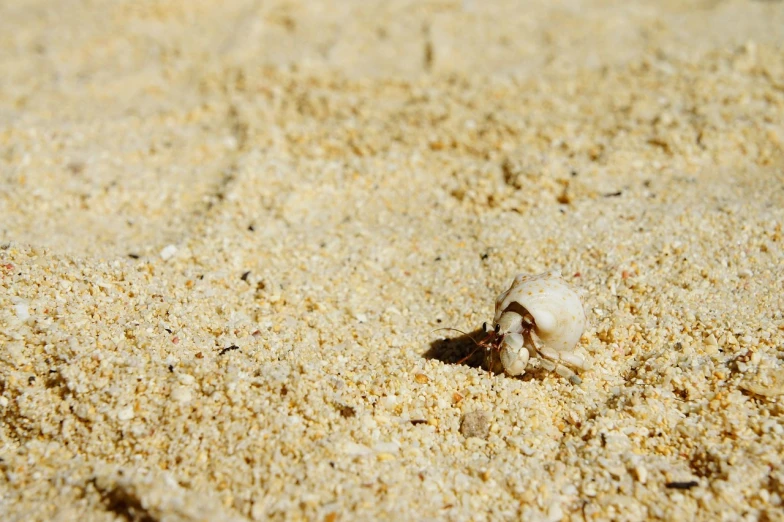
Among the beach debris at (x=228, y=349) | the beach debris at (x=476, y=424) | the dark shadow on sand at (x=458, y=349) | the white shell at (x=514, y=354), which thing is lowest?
the beach debris at (x=228, y=349)

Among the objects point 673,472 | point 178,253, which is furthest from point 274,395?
point 673,472

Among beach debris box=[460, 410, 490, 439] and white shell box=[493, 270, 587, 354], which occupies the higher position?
white shell box=[493, 270, 587, 354]

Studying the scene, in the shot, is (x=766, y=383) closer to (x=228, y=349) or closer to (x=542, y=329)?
(x=542, y=329)

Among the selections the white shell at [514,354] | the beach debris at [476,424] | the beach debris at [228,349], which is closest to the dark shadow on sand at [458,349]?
the white shell at [514,354]

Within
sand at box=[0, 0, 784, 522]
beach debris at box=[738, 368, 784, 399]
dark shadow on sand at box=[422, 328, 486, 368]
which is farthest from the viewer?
dark shadow on sand at box=[422, 328, 486, 368]

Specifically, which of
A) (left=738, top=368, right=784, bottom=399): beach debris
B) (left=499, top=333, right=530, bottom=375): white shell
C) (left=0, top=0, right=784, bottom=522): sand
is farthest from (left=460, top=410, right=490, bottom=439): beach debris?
(left=738, top=368, right=784, bottom=399): beach debris

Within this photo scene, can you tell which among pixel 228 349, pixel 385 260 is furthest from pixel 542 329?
pixel 228 349

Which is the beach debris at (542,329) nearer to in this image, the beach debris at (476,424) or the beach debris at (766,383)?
the beach debris at (476,424)

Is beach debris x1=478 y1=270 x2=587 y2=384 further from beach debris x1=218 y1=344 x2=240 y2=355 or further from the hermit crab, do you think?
beach debris x1=218 y1=344 x2=240 y2=355
